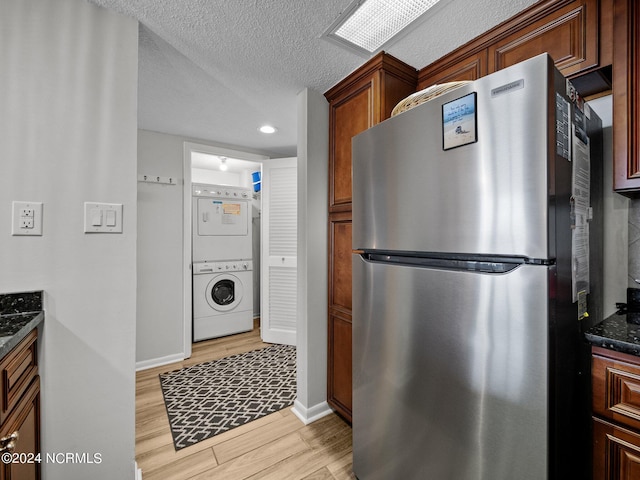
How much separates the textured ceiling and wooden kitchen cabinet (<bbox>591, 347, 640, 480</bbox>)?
4.73 feet

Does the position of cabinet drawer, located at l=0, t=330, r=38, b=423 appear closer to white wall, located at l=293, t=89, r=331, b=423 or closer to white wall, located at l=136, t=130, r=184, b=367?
white wall, located at l=293, t=89, r=331, b=423

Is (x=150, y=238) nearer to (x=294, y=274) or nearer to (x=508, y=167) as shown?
(x=294, y=274)

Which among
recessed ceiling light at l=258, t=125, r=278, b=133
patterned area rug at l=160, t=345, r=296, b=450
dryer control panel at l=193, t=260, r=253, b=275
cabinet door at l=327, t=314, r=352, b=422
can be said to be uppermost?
recessed ceiling light at l=258, t=125, r=278, b=133

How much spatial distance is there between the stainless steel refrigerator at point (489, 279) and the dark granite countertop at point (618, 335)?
50 mm

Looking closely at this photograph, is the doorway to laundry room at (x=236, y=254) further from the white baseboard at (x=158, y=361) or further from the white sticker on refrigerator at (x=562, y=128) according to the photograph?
the white sticker on refrigerator at (x=562, y=128)

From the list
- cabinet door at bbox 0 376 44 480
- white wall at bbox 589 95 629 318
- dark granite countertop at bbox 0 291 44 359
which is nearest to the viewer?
cabinet door at bbox 0 376 44 480

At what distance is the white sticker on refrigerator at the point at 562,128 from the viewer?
2.68 feet

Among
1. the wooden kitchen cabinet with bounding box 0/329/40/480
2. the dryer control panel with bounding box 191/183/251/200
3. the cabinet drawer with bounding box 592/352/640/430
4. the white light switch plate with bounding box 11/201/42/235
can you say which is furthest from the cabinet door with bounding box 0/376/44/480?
the dryer control panel with bounding box 191/183/251/200

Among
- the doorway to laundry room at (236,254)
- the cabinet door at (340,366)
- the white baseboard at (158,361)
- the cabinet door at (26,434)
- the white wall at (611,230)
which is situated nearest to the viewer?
the cabinet door at (26,434)

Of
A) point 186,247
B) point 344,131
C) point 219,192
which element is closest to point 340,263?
point 344,131

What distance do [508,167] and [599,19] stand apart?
87cm

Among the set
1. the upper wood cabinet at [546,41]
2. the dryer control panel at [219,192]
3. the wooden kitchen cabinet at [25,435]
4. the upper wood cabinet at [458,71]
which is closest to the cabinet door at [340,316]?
the upper wood cabinet at [458,71]

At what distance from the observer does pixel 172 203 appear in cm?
302

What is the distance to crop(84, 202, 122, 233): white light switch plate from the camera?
1.28 metres
